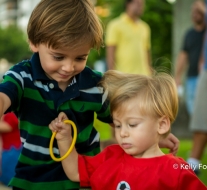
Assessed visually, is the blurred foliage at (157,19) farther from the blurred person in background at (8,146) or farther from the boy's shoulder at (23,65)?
the boy's shoulder at (23,65)

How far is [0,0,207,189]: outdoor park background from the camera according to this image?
12.0 metres

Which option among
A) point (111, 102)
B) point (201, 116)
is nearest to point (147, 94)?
point (111, 102)

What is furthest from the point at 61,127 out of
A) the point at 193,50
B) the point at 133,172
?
the point at 193,50

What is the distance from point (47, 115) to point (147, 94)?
1.74ft

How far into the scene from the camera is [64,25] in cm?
345

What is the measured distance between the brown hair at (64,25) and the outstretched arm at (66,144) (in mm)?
388

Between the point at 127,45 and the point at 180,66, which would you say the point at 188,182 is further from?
the point at 180,66

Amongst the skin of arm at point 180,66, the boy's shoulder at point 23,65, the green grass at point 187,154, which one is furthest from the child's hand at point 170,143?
the skin of arm at point 180,66

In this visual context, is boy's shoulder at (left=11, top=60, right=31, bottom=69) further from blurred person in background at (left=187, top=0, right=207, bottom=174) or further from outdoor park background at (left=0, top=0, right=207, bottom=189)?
blurred person in background at (left=187, top=0, right=207, bottom=174)

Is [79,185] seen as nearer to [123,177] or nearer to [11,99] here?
[123,177]

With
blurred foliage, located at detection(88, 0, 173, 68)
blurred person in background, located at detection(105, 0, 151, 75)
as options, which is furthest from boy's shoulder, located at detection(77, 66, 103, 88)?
blurred foliage, located at detection(88, 0, 173, 68)

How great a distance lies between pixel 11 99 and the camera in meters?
3.31

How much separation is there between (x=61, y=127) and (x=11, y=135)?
3913 mm

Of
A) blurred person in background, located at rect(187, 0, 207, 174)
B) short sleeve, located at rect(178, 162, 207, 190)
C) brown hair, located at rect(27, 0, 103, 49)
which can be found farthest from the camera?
blurred person in background, located at rect(187, 0, 207, 174)
